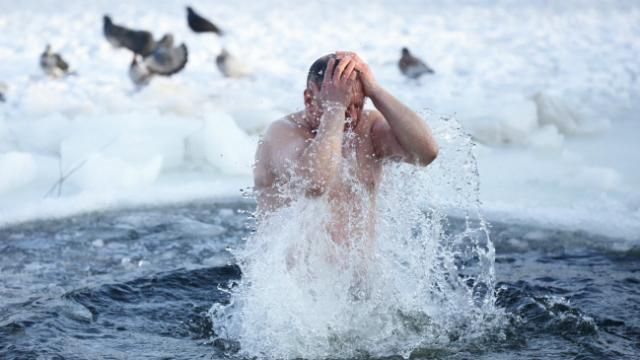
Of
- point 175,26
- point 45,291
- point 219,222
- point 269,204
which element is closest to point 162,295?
point 45,291

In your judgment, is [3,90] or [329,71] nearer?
[329,71]

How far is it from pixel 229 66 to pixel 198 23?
1.44 m

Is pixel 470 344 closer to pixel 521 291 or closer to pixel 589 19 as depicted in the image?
pixel 521 291

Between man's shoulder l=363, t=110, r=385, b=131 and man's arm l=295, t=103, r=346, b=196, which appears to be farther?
man's shoulder l=363, t=110, r=385, b=131

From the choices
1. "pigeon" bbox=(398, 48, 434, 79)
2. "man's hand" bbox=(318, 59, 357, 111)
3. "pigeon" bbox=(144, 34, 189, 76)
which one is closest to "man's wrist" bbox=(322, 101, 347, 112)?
"man's hand" bbox=(318, 59, 357, 111)

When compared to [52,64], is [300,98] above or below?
below

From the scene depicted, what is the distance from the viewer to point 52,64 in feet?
30.8

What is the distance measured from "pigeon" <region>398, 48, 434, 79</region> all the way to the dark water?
11.3 ft

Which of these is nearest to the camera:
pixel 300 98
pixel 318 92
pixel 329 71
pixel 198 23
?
pixel 329 71

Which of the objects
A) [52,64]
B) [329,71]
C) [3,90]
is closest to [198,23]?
[52,64]

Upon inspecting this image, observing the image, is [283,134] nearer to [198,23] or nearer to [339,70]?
[339,70]

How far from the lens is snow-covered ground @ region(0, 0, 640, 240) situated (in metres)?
6.28

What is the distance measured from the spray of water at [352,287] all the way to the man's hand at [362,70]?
368 mm

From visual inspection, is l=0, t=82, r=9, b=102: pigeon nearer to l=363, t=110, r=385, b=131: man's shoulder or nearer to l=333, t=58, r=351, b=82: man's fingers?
l=363, t=110, r=385, b=131: man's shoulder
